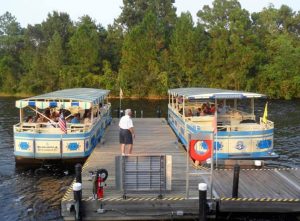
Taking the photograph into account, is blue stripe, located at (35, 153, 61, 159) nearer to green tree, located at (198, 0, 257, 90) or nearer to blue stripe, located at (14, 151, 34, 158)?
blue stripe, located at (14, 151, 34, 158)

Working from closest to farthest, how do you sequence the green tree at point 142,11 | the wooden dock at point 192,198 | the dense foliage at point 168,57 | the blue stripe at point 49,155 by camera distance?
the wooden dock at point 192,198 → the blue stripe at point 49,155 → the dense foliage at point 168,57 → the green tree at point 142,11

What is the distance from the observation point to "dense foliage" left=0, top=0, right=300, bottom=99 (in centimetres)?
6500

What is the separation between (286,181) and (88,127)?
9.29m

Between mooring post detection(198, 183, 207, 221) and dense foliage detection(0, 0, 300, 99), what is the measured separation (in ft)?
177

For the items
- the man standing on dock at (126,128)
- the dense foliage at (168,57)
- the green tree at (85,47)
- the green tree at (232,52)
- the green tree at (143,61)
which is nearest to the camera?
the man standing on dock at (126,128)

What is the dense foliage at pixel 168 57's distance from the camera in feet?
213

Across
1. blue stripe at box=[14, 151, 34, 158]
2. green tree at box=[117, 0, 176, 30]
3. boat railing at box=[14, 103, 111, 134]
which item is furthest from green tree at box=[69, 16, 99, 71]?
blue stripe at box=[14, 151, 34, 158]

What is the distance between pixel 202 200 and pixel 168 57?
57.2 m

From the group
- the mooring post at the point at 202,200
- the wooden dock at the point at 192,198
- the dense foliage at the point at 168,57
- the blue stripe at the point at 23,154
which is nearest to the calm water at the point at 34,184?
the blue stripe at the point at 23,154

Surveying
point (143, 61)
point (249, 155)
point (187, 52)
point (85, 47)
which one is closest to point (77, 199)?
point (249, 155)

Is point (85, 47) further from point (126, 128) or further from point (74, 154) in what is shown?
point (126, 128)

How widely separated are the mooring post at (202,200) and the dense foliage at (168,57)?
177 feet

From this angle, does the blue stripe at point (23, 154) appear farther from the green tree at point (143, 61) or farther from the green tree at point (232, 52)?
the green tree at point (232, 52)

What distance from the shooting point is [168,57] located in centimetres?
6788
